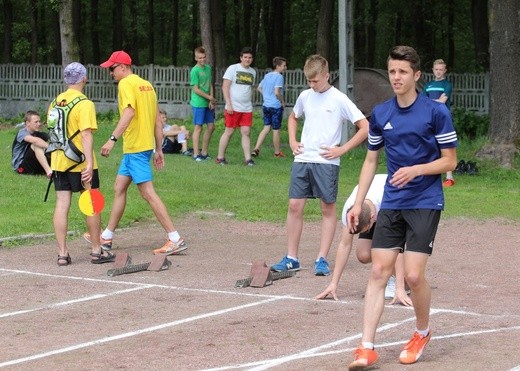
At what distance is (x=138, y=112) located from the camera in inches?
494

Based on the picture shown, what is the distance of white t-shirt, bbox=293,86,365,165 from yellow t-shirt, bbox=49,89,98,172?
2.24 m

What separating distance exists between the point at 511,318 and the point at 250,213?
7254 millimetres

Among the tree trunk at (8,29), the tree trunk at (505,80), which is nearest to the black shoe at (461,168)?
the tree trunk at (505,80)

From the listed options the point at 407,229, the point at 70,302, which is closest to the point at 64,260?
the point at 70,302

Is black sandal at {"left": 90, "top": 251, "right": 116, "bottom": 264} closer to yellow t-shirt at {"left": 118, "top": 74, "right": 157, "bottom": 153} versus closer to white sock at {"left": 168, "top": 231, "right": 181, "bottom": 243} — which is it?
white sock at {"left": 168, "top": 231, "right": 181, "bottom": 243}

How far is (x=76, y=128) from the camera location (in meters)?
12.1

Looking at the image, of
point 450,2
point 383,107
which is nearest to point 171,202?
point 383,107

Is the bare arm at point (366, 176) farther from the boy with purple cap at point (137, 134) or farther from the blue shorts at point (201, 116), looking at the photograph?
the blue shorts at point (201, 116)

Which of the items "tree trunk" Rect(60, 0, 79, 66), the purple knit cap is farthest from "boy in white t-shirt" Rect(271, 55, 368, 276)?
"tree trunk" Rect(60, 0, 79, 66)

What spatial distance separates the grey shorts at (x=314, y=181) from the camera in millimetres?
11375

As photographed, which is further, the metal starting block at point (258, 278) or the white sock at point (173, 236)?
the white sock at point (173, 236)

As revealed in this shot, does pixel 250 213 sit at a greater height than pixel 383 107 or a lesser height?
lesser

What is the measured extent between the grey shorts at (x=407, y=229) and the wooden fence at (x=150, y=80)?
26577mm

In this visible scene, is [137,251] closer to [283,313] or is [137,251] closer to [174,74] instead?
[283,313]
